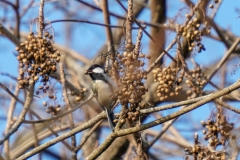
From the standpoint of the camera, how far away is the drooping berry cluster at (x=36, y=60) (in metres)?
2.35

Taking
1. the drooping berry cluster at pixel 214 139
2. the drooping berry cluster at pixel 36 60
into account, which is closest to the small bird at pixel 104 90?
the drooping berry cluster at pixel 36 60

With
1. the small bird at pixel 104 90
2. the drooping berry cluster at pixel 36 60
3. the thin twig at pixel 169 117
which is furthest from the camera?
the small bird at pixel 104 90

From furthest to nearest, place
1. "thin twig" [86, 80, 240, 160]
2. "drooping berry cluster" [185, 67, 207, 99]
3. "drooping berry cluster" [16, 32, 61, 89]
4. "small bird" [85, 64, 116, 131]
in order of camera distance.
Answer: "drooping berry cluster" [185, 67, 207, 99], "small bird" [85, 64, 116, 131], "drooping berry cluster" [16, 32, 61, 89], "thin twig" [86, 80, 240, 160]

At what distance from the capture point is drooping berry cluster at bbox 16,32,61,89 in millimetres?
2354

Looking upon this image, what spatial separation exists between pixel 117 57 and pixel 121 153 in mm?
2118

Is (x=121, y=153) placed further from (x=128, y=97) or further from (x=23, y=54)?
(x=128, y=97)

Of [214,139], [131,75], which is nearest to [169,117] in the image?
[131,75]

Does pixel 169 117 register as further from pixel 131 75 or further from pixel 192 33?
pixel 192 33

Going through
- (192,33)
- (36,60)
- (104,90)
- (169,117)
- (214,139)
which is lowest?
(169,117)

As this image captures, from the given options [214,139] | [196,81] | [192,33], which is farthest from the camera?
[196,81]

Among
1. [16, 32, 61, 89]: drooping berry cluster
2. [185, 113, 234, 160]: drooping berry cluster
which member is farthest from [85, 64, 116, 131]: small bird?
[185, 113, 234, 160]: drooping berry cluster

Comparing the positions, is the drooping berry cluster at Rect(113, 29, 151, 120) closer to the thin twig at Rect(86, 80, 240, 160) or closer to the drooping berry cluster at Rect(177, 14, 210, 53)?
the thin twig at Rect(86, 80, 240, 160)

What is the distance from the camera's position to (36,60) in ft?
7.71

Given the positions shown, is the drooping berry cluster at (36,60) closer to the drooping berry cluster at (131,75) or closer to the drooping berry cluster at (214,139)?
the drooping berry cluster at (131,75)
